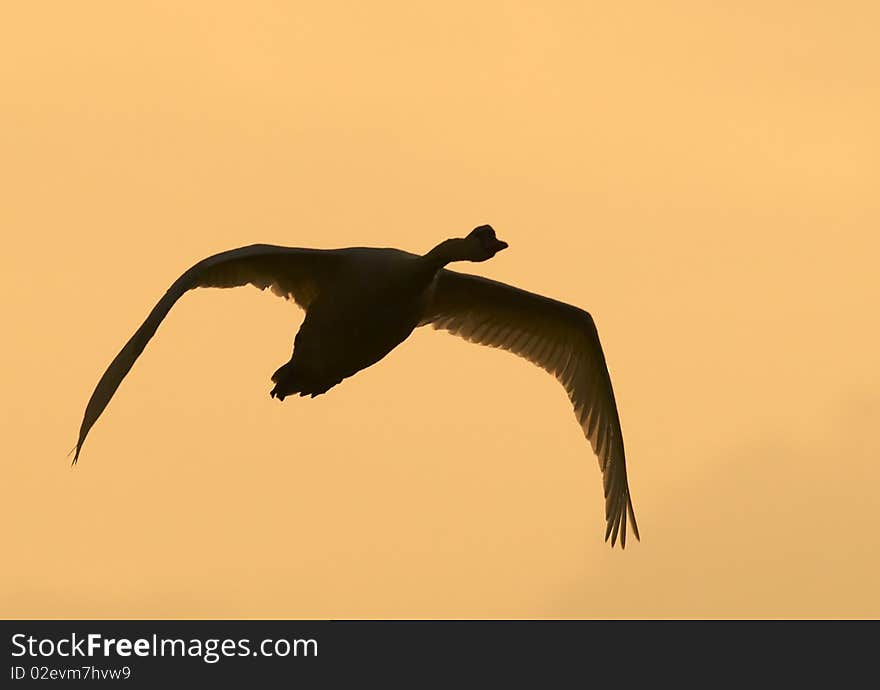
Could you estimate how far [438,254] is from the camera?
18.3 metres

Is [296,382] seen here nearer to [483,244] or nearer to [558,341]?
[483,244]

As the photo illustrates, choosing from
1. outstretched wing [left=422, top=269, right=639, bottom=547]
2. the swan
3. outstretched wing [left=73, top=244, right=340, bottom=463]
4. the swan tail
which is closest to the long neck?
the swan

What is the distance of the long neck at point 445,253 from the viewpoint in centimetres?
1812

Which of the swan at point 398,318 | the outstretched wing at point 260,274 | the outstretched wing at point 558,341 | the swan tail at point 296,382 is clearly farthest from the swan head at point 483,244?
the outstretched wing at point 558,341

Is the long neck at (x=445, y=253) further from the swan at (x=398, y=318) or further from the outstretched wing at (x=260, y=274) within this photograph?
the outstretched wing at (x=260, y=274)

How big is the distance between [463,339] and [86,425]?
6646 millimetres

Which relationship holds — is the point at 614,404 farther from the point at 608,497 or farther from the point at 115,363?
the point at 115,363

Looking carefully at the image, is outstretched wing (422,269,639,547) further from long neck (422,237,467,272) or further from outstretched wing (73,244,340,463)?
long neck (422,237,467,272)

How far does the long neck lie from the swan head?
3.1 inches

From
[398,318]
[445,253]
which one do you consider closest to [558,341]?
[398,318]

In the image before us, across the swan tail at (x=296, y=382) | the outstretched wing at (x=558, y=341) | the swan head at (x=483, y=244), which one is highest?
the outstretched wing at (x=558, y=341)

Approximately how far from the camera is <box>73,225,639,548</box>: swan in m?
18.0

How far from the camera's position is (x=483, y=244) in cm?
1792

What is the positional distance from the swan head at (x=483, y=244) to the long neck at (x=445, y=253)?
0.08m
